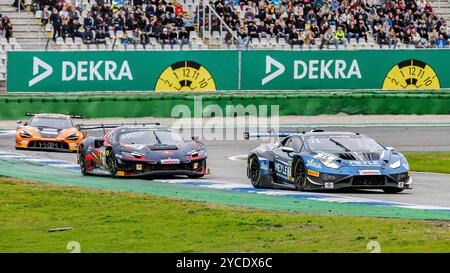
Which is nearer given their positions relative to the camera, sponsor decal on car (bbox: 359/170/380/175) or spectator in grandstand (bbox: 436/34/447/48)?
sponsor decal on car (bbox: 359/170/380/175)

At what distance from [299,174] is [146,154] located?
407 cm

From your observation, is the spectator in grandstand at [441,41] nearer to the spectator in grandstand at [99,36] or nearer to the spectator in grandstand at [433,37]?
the spectator in grandstand at [433,37]

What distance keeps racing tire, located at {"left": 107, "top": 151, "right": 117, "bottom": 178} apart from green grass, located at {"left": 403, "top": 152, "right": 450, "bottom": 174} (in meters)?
7.31

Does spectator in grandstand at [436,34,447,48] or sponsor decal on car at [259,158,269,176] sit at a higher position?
spectator in grandstand at [436,34,447,48]

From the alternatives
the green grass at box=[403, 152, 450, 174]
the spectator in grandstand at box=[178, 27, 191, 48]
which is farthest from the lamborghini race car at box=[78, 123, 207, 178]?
the spectator in grandstand at box=[178, 27, 191, 48]

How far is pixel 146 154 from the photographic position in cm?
2361

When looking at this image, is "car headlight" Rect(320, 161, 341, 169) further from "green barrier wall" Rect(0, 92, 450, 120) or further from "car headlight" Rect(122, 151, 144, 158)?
"green barrier wall" Rect(0, 92, 450, 120)

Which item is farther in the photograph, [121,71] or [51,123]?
[121,71]

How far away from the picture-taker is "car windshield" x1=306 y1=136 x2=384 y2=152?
20.8m

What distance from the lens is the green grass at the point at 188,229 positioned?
42.5 feet

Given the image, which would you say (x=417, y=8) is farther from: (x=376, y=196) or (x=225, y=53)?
(x=376, y=196)

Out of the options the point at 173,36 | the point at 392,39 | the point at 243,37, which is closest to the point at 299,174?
the point at 173,36

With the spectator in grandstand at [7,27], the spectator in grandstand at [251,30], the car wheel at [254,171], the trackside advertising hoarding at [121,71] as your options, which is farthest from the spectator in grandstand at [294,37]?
the car wheel at [254,171]

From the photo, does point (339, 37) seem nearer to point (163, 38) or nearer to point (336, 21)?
point (336, 21)
